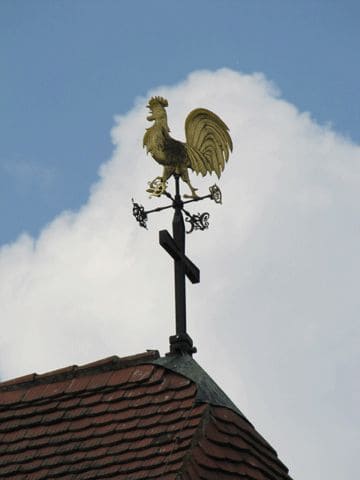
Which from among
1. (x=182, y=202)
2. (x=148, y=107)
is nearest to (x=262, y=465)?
(x=182, y=202)

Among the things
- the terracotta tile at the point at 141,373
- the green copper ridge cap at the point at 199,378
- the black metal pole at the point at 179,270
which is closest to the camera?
the green copper ridge cap at the point at 199,378

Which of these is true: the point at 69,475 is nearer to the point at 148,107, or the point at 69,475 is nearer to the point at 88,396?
the point at 88,396

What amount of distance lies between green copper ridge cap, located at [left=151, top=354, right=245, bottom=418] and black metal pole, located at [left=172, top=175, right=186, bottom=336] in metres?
0.29

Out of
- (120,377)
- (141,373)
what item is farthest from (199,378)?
(120,377)

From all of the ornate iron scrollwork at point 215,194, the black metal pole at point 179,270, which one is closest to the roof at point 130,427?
the black metal pole at point 179,270

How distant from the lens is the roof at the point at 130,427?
12070 mm

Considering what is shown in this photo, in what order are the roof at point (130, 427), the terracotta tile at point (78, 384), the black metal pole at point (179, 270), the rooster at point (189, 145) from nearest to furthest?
the roof at point (130, 427) → the terracotta tile at point (78, 384) → the black metal pole at point (179, 270) → the rooster at point (189, 145)

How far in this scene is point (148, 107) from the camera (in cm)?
1430

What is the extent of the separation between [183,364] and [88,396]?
0.77 m

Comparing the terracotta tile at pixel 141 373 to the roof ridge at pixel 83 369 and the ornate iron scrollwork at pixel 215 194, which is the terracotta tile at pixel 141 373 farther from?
the ornate iron scrollwork at pixel 215 194

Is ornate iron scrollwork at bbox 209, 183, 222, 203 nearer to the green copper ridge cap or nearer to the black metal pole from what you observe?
the black metal pole

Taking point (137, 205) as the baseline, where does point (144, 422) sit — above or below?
below

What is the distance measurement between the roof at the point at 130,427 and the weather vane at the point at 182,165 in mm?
565

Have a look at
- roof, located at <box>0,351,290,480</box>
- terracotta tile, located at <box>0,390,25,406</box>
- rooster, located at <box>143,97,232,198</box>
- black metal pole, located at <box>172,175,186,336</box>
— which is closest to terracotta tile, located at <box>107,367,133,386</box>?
roof, located at <box>0,351,290,480</box>
